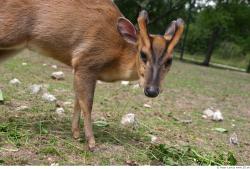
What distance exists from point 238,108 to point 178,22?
495 cm

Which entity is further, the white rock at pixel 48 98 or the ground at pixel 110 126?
the white rock at pixel 48 98

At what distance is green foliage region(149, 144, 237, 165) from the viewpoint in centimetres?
499

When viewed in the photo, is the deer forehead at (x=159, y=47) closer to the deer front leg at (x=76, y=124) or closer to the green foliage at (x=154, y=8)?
the deer front leg at (x=76, y=124)

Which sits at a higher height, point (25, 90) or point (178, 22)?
point (178, 22)

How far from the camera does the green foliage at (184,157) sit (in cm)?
499

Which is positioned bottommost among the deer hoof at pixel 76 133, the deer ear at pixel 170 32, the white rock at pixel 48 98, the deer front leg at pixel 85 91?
the white rock at pixel 48 98

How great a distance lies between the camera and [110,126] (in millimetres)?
6156

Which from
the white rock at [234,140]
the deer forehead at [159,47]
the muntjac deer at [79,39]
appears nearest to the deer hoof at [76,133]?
the muntjac deer at [79,39]

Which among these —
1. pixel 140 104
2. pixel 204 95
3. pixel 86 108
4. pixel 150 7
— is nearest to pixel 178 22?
pixel 86 108

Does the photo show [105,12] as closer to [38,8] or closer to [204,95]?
[38,8]

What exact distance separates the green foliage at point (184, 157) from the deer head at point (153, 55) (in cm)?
71

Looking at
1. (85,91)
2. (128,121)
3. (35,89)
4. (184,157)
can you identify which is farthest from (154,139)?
(35,89)

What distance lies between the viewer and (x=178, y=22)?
5.10 m

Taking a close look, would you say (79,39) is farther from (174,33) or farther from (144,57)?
(174,33)
